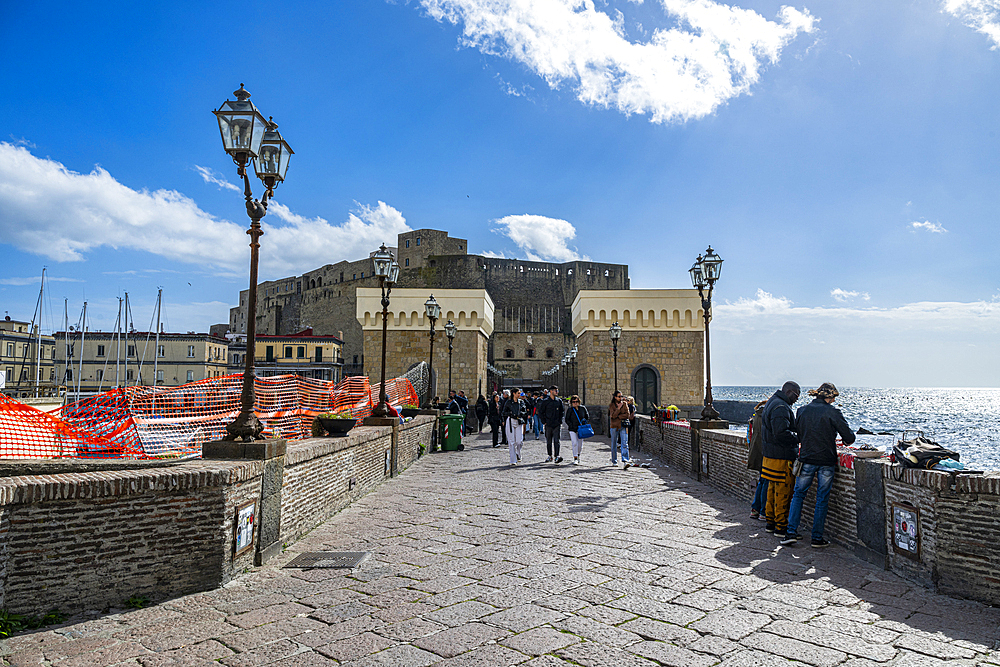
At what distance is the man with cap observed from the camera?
229 inches

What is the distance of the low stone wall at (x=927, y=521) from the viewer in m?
4.25

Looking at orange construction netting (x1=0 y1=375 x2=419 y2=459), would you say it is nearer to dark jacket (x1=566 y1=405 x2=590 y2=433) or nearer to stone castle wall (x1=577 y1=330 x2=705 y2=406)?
dark jacket (x1=566 y1=405 x2=590 y2=433)

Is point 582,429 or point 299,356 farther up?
point 299,356

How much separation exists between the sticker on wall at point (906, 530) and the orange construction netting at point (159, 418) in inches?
250

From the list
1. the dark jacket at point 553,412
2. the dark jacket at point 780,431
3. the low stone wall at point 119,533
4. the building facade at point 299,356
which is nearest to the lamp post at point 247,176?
the low stone wall at point 119,533

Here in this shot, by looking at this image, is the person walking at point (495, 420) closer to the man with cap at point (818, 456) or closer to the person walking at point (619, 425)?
the person walking at point (619, 425)

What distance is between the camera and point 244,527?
487cm

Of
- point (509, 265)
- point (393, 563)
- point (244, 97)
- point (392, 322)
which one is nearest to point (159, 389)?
point (244, 97)

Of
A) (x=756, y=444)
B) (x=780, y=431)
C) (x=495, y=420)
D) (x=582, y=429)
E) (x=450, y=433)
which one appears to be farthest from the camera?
(x=495, y=420)

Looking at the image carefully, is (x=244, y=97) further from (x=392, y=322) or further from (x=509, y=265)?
(x=509, y=265)

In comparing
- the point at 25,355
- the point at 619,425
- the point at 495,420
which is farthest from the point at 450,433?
the point at 25,355

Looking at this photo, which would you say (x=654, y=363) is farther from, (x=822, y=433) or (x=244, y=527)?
(x=244, y=527)

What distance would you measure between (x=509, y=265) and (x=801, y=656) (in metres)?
61.9

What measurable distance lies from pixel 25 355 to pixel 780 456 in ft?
201
